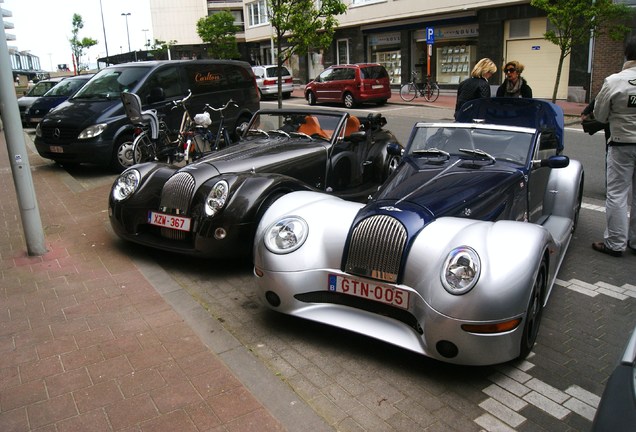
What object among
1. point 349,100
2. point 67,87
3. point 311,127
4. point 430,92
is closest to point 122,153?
point 311,127

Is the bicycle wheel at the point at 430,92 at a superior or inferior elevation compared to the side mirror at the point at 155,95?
inferior

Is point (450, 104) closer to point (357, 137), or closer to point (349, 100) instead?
point (349, 100)

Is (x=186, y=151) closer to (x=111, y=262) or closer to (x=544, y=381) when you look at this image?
(x=111, y=262)

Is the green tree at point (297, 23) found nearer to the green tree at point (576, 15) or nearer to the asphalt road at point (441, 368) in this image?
the green tree at point (576, 15)

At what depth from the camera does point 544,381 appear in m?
3.32

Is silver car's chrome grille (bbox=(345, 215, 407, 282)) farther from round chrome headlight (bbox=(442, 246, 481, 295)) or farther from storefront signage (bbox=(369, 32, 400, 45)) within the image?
storefront signage (bbox=(369, 32, 400, 45))

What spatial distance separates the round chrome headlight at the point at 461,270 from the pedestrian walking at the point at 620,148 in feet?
9.56

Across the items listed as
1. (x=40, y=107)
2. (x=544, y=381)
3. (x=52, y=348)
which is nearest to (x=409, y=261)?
(x=544, y=381)

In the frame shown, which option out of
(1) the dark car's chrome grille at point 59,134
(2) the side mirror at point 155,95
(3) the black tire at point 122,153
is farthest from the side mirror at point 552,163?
(1) the dark car's chrome grille at point 59,134

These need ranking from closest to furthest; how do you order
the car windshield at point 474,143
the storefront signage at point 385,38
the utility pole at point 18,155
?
the car windshield at point 474,143
the utility pole at point 18,155
the storefront signage at point 385,38

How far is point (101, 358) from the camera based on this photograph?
362 centimetres

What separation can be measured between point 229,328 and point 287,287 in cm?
66

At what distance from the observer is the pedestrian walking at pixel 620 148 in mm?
5137

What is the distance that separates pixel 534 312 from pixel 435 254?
83 cm
